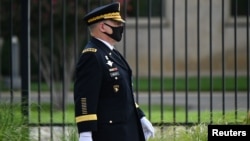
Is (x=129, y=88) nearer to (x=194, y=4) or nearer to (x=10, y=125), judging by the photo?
(x=10, y=125)

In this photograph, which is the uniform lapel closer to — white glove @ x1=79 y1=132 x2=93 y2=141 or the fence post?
white glove @ x1=79 y1=132 x2=93 y2=141

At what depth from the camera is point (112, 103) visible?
18.4 ft

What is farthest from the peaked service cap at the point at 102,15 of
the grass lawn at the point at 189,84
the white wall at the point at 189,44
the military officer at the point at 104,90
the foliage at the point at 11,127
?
the white wall at the point at 189,44

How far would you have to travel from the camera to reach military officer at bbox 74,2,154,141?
217 inches

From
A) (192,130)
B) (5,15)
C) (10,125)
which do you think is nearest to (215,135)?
(192,130)

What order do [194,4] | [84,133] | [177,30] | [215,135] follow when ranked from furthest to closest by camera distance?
1. [177,30]
2. [194,4]
3. [215,135]
4. [84,133]

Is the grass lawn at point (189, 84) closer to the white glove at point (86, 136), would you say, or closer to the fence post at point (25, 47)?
the fence post at point (25, 47)

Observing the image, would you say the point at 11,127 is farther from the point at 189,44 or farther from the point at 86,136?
the point at 189,44

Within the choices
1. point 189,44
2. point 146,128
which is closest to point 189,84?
point 189,44

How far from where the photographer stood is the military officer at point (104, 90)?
5504mm

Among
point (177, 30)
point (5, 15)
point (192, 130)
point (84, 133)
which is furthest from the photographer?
point (177, 30)

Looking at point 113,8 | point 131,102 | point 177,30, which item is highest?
point 113,8

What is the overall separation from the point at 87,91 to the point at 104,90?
0.17 metres

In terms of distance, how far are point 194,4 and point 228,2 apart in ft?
4.48
